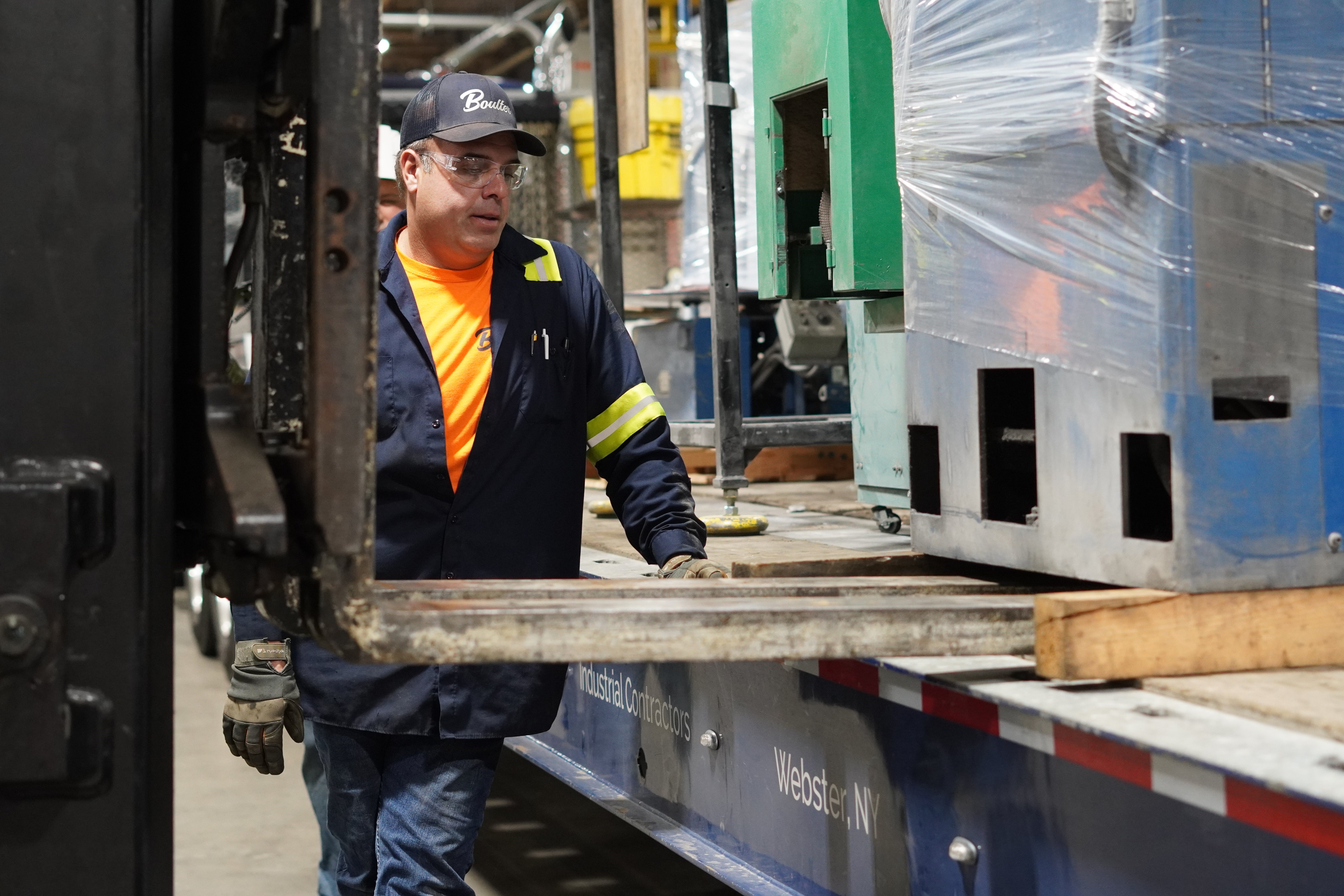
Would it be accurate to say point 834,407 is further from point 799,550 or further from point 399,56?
point 399,56

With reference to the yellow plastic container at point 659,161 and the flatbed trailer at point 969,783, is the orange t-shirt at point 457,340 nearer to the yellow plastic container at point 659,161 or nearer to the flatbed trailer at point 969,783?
the flatbed trailer at point 969,783

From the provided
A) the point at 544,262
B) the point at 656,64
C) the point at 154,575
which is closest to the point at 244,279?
the point at 544,262

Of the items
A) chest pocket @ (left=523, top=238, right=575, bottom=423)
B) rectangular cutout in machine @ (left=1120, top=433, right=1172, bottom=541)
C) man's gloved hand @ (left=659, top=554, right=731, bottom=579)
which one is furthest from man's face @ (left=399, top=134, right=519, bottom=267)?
rectangular cutout in machine @ (left=1120, top=433, right=1172, bottom=541)

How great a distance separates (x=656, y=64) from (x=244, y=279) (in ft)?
19.0

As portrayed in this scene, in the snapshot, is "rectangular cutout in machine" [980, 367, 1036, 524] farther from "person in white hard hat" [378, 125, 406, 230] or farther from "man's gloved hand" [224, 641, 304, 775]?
"man's gloved hand" [224, 641, 304, 775]

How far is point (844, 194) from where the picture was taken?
305 centimetres

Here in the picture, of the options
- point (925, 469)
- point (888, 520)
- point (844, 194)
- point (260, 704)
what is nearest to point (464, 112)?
point (844, 194)

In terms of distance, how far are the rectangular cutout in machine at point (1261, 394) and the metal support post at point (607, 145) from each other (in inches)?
96.5

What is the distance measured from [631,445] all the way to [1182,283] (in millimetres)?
1146

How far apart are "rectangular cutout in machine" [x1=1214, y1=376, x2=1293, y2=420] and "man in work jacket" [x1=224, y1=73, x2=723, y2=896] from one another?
2.85 feet

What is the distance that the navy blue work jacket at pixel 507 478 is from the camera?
8.23 feet

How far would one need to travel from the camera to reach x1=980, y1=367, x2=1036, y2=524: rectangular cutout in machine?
216 centimetres

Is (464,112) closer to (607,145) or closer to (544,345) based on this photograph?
(544,345)

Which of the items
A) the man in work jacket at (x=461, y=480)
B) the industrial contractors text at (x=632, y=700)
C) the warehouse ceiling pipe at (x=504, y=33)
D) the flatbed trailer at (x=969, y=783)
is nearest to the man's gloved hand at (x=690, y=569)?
the man in work jacket at (x=461, y=480)
